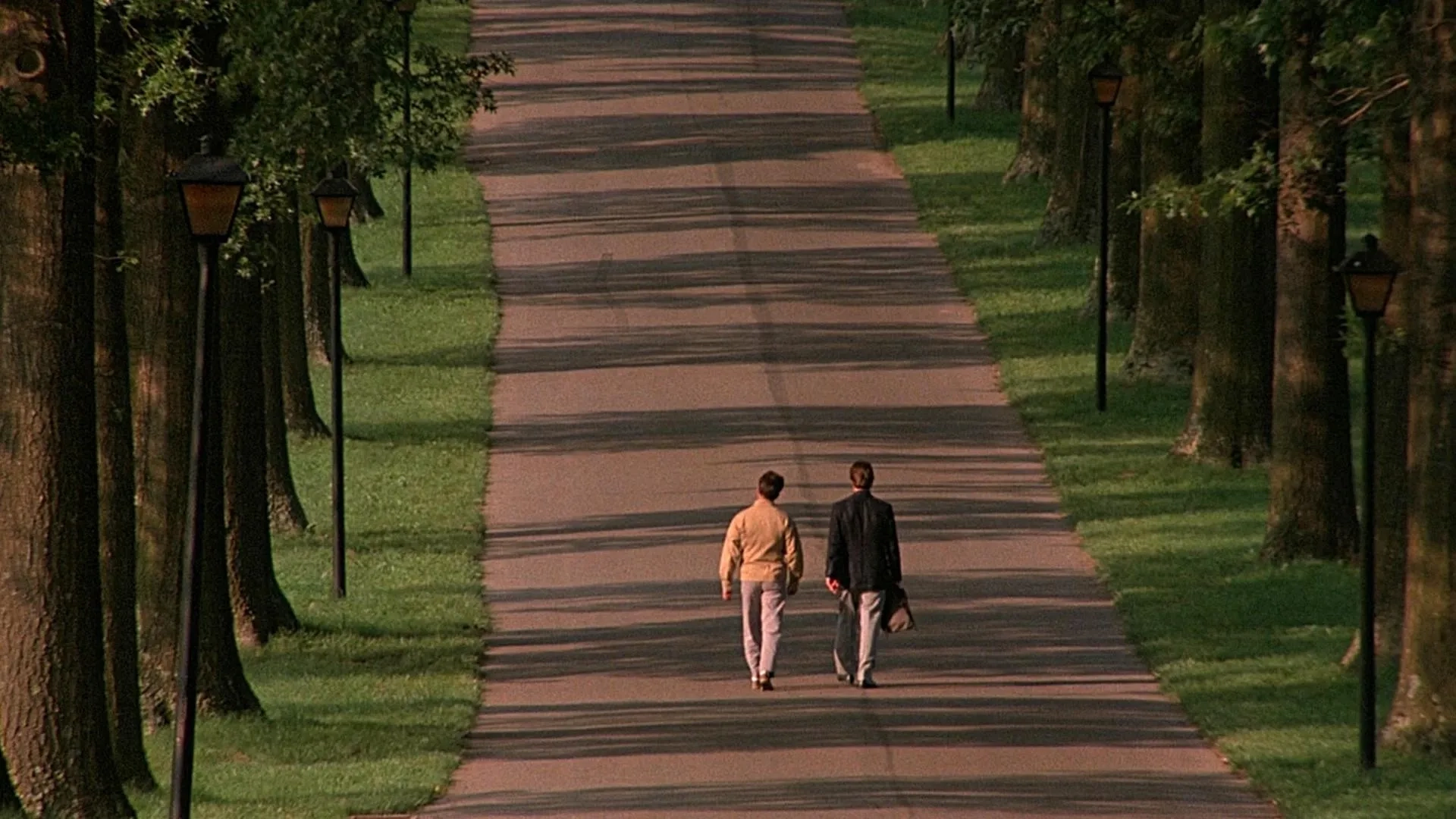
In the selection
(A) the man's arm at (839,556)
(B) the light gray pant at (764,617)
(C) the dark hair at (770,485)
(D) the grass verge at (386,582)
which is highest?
(C) the dark hair at (770,485)

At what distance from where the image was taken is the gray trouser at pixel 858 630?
20.3 metres

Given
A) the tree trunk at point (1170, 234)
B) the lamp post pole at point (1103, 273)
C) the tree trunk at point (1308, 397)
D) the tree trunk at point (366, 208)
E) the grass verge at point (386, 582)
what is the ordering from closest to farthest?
the grass verge at point (386, 582), the tree trunk at point (1308, 397), the tree trunk at point (1170, 234), the lamp post pole at point (1103, 273), the tree trunk at point (366, 208)

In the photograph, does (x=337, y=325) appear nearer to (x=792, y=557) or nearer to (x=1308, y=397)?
(x=792, y=557)

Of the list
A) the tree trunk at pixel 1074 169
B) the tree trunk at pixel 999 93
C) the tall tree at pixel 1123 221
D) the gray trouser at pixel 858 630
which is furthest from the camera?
the tree trunk at pixel 999 93

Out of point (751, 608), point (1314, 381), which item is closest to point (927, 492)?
point (1314, 381)

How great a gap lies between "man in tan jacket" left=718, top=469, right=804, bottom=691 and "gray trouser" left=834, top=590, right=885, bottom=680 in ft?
1.59

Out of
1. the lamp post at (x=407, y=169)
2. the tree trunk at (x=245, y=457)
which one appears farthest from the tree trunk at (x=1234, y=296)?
the tree trunk at (x=245, y=457)

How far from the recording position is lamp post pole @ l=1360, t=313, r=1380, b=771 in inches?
677

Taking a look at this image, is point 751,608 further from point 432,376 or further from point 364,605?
point 432,376

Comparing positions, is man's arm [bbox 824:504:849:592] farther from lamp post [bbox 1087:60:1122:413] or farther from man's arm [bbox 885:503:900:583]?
lamp post [bbox 1087:60:1122:413]

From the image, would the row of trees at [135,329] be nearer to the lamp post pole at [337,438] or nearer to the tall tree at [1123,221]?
the lamp post pole at [337,438]

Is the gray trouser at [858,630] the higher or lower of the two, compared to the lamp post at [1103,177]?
lower

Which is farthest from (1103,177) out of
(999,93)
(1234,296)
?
(999,93)

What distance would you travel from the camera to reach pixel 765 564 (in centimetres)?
2025
